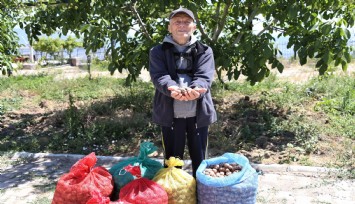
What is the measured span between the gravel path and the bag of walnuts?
32.9 inches

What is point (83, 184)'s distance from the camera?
2.84 meters

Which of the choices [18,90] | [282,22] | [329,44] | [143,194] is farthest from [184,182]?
[18,90]

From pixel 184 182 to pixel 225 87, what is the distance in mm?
5053

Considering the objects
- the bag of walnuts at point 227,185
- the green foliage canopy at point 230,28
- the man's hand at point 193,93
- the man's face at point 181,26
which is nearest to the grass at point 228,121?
the green foliage canopy at point 230,28

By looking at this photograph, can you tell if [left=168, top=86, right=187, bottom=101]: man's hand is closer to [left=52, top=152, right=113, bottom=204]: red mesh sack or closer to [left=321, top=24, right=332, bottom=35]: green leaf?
[left=52, top=152, right=113, bottom=204]: red mesh sack

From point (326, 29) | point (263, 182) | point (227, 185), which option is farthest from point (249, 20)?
point (227, 185)

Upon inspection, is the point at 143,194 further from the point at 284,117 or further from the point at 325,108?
the point at 325,108

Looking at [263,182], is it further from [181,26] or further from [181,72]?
[181,26]

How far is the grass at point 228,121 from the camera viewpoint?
203 inches

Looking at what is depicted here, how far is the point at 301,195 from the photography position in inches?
150

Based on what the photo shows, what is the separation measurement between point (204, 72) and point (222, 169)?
0.73 meters

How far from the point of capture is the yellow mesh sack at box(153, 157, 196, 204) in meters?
2.90

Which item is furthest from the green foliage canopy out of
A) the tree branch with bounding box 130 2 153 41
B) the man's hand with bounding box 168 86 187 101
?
the man's hand with bounding box 168 86 187 101

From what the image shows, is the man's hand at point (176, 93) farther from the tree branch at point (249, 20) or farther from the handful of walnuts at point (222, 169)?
the tree branch at point (249, 20)
